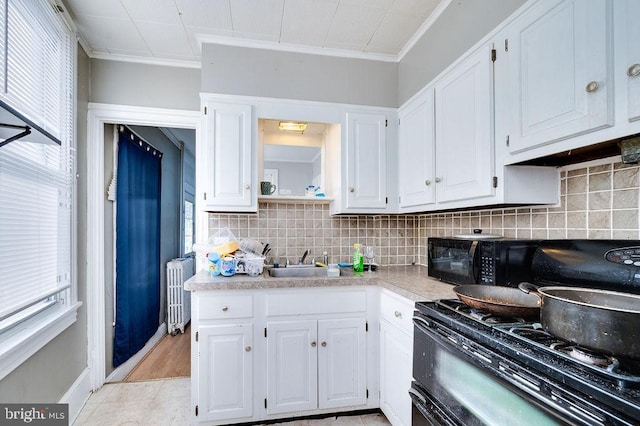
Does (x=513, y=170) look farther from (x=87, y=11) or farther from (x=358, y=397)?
(x=87, y=11)

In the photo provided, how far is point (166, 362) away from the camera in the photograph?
2740 mm

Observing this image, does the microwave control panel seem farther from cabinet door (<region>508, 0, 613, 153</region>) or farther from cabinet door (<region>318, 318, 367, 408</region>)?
cabinet door (<region>318, 318, 367, 408</region>)

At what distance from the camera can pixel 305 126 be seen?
2436mm

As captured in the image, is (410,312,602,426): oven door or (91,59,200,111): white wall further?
(91,59,200,111): white wall

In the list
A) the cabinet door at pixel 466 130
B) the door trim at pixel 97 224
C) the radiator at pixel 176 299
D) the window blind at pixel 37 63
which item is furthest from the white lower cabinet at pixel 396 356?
the radiator at pixel 176 299

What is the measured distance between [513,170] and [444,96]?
2.12 feet

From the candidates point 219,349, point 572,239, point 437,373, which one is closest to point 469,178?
point 572,239

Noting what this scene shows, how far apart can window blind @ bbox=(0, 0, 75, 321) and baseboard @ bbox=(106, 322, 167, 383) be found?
3.33 ft

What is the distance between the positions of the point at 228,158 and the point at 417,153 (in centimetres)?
131

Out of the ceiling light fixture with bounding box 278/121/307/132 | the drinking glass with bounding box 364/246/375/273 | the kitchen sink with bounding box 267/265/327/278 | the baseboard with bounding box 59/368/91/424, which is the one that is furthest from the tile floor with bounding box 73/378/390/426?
the ceiling light fixture with bounding box 278/121/307/132

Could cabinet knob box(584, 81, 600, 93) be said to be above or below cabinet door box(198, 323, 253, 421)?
above

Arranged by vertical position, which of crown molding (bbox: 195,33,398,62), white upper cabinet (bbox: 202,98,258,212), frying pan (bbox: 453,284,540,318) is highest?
crown molding (bbox: 195,33,398,62)

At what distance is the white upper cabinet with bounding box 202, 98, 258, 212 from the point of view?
2100 millimetres

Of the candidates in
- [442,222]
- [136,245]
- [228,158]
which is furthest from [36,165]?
[442,222]
